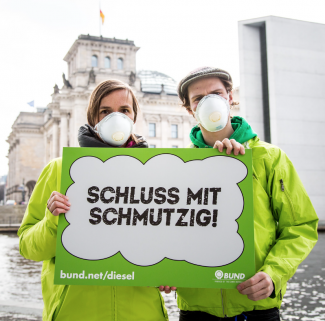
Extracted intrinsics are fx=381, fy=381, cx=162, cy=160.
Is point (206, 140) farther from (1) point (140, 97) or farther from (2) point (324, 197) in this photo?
(1) point (140, 97)

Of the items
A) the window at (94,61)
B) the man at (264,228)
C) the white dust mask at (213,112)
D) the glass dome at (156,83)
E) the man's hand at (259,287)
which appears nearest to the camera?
the man's hand at (259,287)

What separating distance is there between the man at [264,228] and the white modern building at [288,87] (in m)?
31.0

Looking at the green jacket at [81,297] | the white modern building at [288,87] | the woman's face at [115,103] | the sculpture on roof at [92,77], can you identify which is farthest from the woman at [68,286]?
the sculpture on roof at [92,77]

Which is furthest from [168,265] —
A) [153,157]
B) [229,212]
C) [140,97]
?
[140,97]

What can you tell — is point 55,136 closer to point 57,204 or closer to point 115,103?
point 115,103

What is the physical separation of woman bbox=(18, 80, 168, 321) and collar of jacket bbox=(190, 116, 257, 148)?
58 cm

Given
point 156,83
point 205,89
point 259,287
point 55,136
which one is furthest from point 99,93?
point 156,83

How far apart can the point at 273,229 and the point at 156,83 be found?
227 feet

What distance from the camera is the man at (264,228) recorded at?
8.02 ft

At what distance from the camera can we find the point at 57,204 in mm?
2516

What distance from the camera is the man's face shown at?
291 cm

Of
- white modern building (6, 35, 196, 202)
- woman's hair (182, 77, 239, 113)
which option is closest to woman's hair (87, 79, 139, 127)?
woman's hair (182, 77, 239, 113)

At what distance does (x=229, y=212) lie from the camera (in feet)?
8.39

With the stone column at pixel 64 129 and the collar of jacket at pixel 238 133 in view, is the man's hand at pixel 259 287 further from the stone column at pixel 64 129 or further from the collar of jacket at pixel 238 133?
the stone column at pixel 64 129
